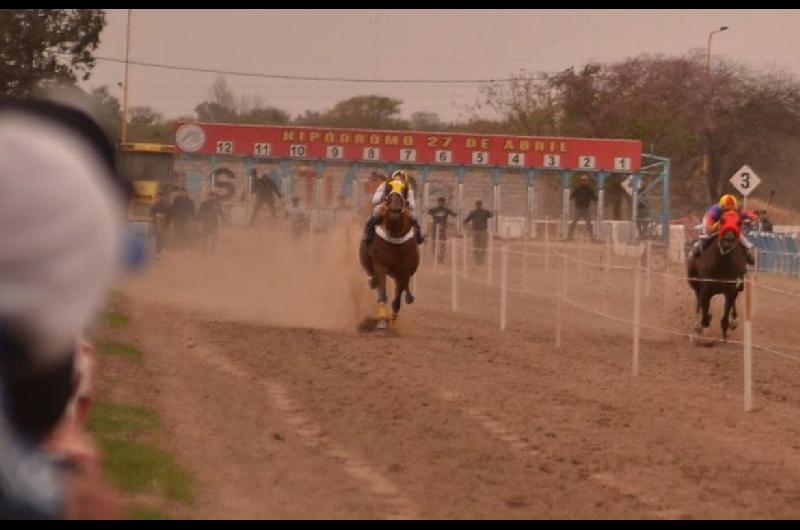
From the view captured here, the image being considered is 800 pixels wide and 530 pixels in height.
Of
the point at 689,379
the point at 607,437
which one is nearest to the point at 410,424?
the point at 607,437

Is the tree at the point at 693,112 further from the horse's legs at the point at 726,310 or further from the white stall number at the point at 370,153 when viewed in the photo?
the horse's legs at the point at 726,310

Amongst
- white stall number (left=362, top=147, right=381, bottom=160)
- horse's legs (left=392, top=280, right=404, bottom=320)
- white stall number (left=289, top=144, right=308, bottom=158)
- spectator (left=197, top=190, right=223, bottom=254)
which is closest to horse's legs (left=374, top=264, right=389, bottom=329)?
horse's legs (left=392, top=280, right=404, bottom=320)

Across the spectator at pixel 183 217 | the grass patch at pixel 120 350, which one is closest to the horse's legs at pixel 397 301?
the grass patch at pixel 120 350

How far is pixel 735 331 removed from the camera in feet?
73.3

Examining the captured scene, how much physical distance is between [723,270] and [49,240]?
19.2m

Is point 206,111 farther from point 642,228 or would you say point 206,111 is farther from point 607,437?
point 607,437

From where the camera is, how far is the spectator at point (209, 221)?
A: 1580 inches

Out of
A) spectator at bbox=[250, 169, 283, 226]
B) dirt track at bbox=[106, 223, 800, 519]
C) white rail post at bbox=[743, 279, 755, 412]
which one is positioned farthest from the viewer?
spectator at bbox=[250, 169, 283, 226]

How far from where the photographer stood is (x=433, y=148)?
51375mm

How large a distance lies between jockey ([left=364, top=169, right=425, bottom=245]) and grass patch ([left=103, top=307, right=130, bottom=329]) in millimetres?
3555

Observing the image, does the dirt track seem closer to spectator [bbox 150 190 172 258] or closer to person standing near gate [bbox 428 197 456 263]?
spectator [bbox 150 190 172 258]

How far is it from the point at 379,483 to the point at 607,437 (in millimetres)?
2798

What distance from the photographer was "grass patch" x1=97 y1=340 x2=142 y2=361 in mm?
16866

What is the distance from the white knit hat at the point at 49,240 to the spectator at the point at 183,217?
35.5m
